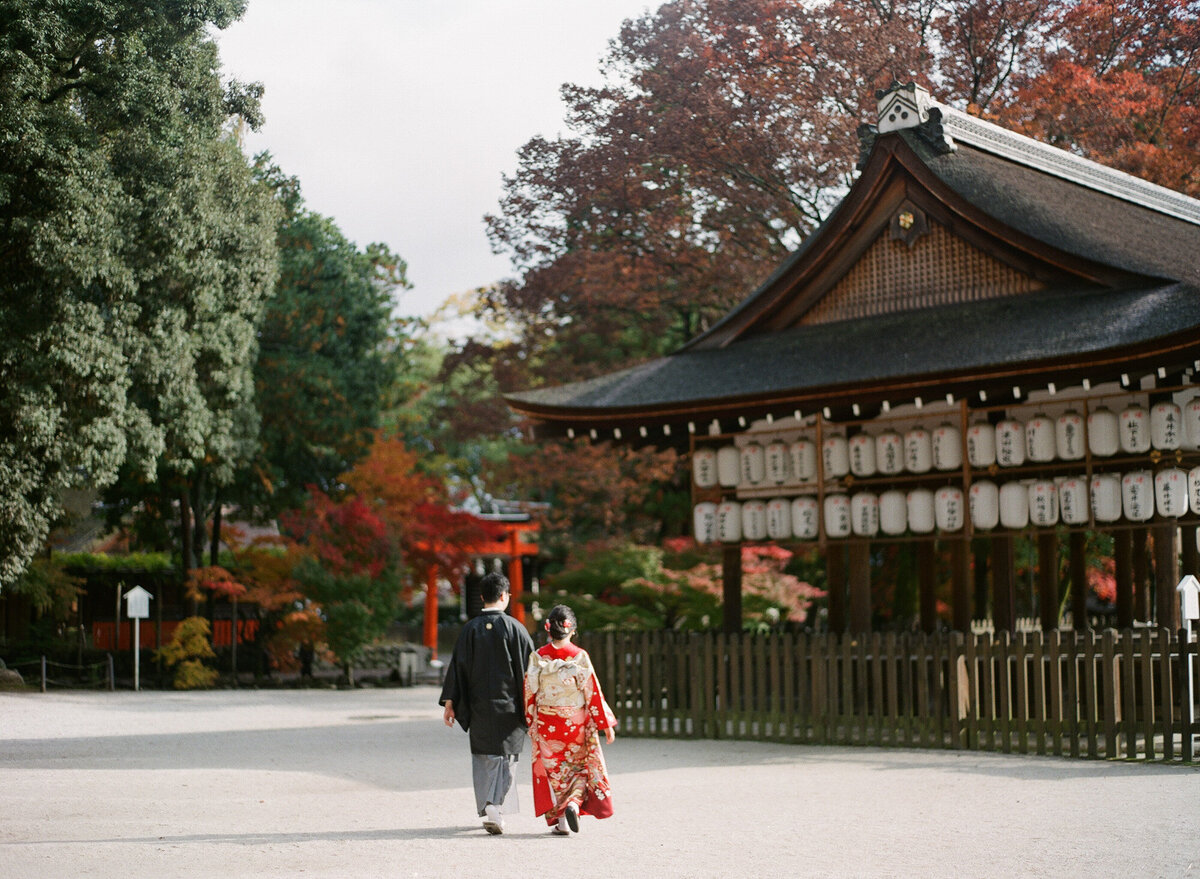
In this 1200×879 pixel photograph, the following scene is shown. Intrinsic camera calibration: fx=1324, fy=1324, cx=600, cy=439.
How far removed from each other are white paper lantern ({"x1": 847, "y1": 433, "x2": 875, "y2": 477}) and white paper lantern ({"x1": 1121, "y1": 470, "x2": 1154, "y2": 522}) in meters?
2.60

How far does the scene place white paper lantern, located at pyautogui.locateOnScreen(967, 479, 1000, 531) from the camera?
43.8 ft

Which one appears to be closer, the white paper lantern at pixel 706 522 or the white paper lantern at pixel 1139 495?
the white paper lantern at pixel 1139 495

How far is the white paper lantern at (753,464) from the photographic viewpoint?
14727 mm

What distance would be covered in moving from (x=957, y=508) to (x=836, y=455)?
140cm

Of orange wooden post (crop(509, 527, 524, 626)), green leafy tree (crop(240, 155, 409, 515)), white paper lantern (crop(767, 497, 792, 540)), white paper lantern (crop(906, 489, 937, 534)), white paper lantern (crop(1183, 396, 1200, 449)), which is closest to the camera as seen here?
white paper lantern (crop(1183, 396, 1200, 449))

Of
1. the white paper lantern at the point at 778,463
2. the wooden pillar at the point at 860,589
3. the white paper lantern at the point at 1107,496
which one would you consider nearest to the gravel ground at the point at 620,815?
the wooden pillar at the point at 860,589

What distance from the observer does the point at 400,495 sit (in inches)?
961

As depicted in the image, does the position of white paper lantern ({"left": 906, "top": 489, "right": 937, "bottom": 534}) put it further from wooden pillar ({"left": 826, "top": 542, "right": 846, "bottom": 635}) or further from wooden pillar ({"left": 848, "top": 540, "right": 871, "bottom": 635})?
wooden pillar ({"left": 826, "top": 542, "right": 846, "bottom": 635})

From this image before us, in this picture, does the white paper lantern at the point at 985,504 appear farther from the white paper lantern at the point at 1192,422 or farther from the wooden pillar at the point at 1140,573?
the wooden pillar at the point at 1140,573

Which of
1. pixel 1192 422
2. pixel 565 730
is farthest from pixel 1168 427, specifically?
pixel 565 730

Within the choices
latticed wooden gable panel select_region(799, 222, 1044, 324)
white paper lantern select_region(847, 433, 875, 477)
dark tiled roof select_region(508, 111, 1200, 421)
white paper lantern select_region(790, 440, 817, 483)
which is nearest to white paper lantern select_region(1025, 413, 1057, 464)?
dark tiled roof select_region(508, 111, 1200, 421)

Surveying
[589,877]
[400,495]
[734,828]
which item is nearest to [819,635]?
[734,828]

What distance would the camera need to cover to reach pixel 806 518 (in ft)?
47.7

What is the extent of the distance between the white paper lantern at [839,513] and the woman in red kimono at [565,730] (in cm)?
675
